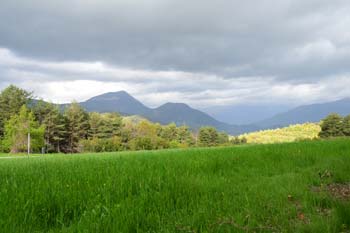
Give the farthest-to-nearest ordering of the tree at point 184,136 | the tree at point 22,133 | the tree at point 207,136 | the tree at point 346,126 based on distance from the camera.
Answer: the tree at point 184,136
the tree at point 207,136
the tree at point 346,126
the tree at point 22,133

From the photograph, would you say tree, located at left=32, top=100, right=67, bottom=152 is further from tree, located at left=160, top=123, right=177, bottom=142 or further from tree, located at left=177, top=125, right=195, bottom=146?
tree, located at left=177, top=125, right=195, bottom=146

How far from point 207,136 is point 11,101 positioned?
225 feet

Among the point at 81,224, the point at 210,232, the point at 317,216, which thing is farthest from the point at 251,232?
the point at 81,224

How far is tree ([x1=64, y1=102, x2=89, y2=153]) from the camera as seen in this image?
100 m

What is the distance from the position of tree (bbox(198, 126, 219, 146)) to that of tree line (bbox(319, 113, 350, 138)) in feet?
131

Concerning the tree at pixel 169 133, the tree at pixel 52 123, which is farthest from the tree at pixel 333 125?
the tree at pixel 52 123

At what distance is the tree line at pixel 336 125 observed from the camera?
99750 mm

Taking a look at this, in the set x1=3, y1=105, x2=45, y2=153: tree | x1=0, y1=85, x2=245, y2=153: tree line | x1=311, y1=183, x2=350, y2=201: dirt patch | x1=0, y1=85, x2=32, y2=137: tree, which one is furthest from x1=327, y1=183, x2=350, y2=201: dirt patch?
x1=0, y1=85, x2=32, y2=137: tree

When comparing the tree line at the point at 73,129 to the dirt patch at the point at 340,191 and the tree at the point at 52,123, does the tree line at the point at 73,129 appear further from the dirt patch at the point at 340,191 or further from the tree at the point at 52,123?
the dirt patch at the point at 340,191

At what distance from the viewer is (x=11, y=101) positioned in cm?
9725

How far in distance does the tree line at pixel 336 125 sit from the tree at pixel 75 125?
240ft

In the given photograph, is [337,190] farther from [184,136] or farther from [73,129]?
[184,136]

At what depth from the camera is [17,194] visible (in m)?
5.09

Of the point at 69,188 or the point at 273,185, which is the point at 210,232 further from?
the point at 273,185
